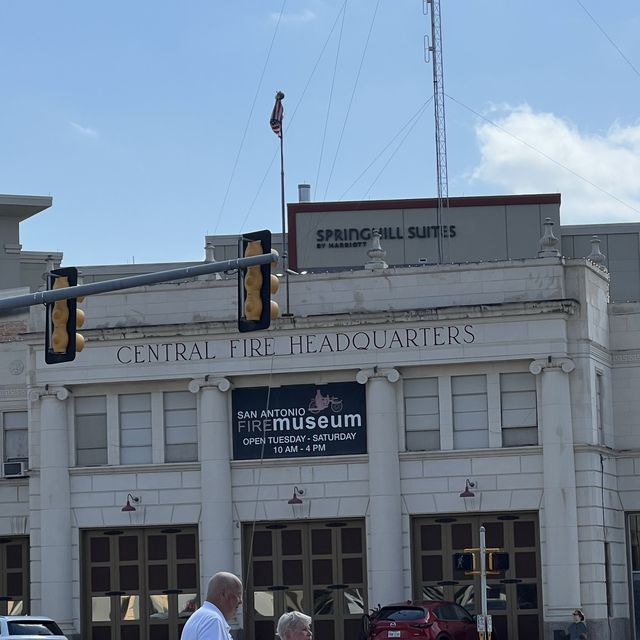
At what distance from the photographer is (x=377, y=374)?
41.4m

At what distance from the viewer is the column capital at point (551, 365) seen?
1588 inches

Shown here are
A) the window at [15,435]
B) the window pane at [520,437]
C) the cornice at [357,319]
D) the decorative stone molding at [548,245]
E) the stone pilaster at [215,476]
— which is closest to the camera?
the cornice at [357,319]

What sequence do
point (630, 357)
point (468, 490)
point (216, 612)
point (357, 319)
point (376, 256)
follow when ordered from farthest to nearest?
point (630, 357) < point (376, 256) < point (357, 319) < point (468, 490) < point (216, 612)

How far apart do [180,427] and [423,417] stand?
647 cm

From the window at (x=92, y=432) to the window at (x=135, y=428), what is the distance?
527mm

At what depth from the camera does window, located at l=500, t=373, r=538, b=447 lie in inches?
1606

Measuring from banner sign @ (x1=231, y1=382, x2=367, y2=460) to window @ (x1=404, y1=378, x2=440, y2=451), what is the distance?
1.20 meters

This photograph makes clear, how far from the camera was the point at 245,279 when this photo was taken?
70.8 ft

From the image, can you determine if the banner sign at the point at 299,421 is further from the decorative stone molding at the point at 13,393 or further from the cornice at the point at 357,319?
the decorative stone molding at the point at 13,393

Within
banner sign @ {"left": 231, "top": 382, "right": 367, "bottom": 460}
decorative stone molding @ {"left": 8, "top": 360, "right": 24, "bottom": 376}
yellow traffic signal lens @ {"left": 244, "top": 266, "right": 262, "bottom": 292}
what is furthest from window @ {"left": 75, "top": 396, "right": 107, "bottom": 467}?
yellow traffic signal lens @ {"left": 244, "top": 266, "right": 262, "bottom": 292}

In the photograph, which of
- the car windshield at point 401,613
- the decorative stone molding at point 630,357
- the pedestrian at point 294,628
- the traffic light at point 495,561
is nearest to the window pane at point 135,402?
the car windshield at point 401,613

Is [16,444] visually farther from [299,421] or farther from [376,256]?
[376,256]

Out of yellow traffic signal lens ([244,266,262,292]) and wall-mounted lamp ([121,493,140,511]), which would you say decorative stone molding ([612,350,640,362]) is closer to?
wall-mounted lamp ([121,493,140,511])

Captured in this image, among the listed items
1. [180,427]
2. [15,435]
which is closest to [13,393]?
[15,435]
